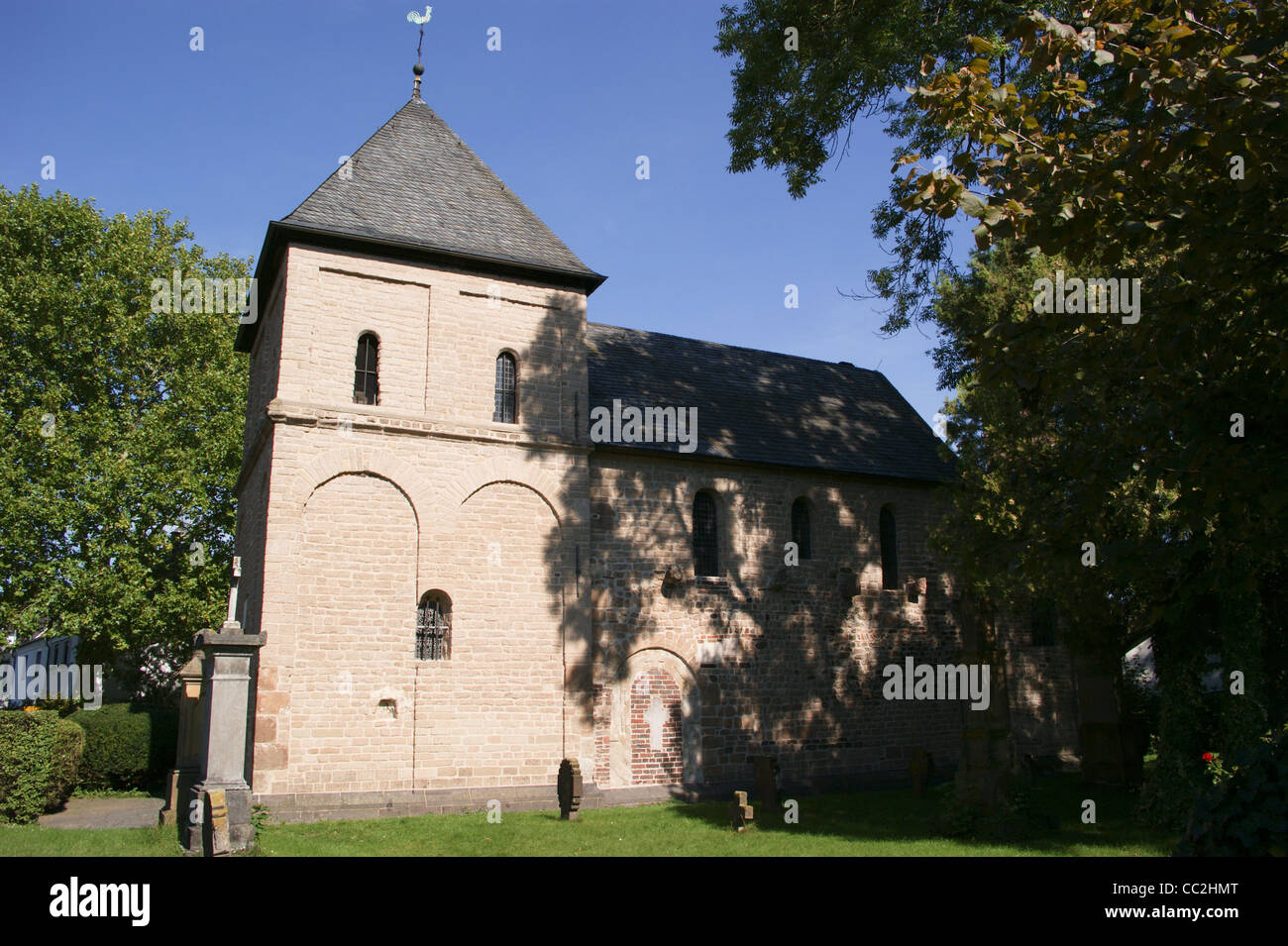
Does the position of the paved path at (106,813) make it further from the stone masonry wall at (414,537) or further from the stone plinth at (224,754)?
the stone plinth at (224,754)

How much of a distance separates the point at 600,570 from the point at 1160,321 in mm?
11469

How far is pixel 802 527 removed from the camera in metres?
19.1

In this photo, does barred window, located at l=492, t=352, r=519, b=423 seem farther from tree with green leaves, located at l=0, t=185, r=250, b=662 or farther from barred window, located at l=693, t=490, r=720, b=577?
tree with green leaves, located at l=0, t=185, r=250, b=662

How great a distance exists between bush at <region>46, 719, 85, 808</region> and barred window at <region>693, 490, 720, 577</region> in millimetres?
12124

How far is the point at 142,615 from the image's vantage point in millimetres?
22641

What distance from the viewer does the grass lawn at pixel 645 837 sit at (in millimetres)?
10680

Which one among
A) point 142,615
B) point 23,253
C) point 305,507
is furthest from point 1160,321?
point 23,253

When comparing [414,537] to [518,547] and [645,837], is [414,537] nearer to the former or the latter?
[518,547]

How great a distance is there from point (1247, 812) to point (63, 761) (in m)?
18.3

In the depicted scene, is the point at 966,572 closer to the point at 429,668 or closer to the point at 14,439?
the point at 429,668

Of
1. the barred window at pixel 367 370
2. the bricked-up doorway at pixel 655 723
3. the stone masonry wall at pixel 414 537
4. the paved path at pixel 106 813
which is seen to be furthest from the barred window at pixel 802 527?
the paved path at pixel 106 813

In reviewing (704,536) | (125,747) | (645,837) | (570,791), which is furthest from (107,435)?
(645,837)

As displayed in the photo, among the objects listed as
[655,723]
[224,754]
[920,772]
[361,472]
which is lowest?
[920,772]

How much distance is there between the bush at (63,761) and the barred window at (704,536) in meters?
12.1
